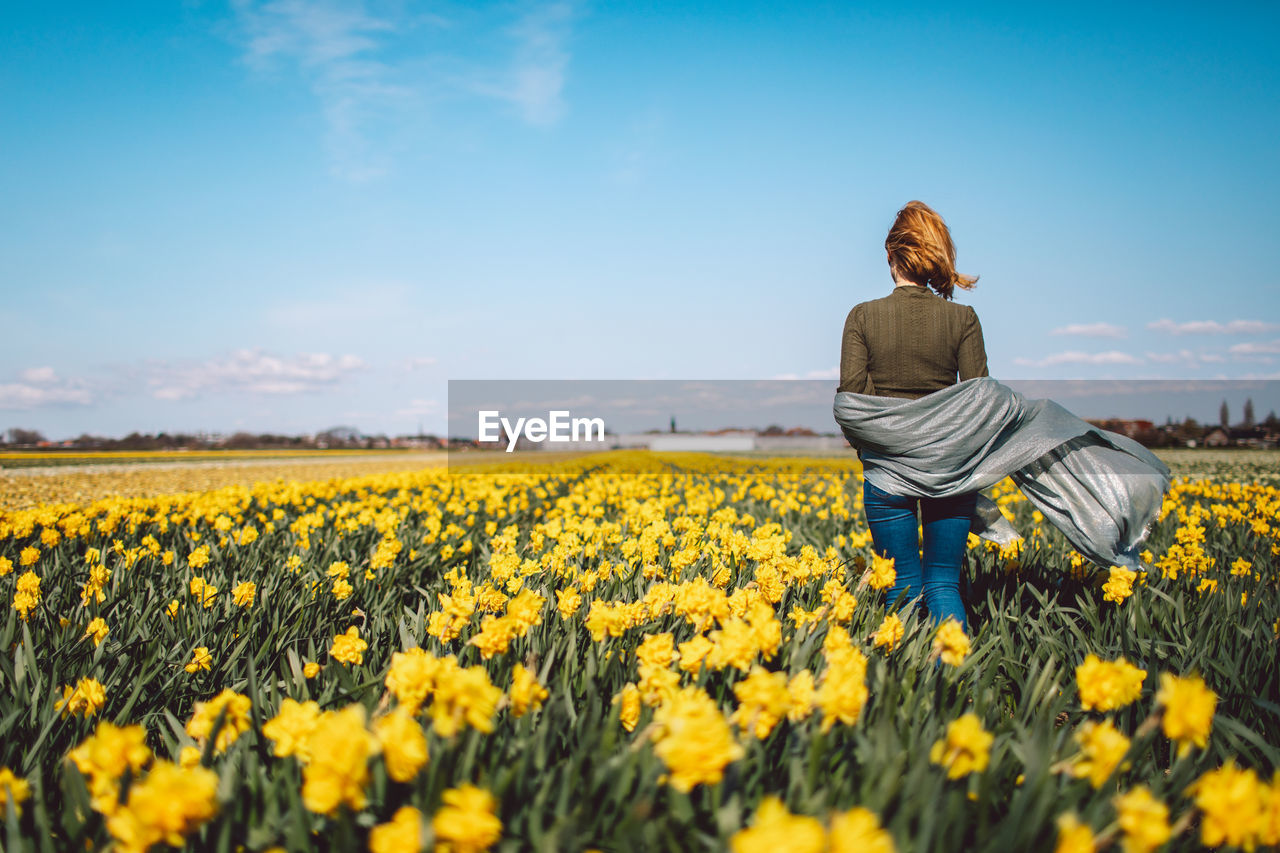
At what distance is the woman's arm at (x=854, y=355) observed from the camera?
298 centimetres

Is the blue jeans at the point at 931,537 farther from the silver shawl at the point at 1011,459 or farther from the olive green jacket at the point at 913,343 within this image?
the olive green jacket at the point at 913,343

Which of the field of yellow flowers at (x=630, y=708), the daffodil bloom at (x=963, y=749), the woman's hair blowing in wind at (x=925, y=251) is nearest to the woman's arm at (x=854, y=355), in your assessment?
the woman's hair blowing in wind at (x=925, y=251)

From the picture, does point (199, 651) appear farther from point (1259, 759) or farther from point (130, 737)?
point (1259, 759)

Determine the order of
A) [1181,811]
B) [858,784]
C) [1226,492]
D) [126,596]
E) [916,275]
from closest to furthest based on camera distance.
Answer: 1. [858,784]
2. [1181,811]
3. [916,275]
4. [126,596]
5. [1226,492]

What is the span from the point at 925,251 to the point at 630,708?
2.35m

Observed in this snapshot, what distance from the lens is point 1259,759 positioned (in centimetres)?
214

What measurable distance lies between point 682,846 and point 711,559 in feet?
7.20

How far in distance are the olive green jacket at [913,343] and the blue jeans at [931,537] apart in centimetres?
50

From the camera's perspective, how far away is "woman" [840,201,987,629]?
9.57 feet

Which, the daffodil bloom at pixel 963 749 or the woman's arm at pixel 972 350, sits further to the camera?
the woman's arm at pixel 972 350

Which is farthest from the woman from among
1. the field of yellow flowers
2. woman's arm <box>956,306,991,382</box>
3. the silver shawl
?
the field of yellow flowers

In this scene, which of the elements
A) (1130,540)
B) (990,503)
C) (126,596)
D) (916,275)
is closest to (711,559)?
(990,503)

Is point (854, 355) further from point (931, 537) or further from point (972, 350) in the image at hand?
point (931, 537)

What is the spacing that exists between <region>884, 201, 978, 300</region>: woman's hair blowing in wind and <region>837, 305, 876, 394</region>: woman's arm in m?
0.30
